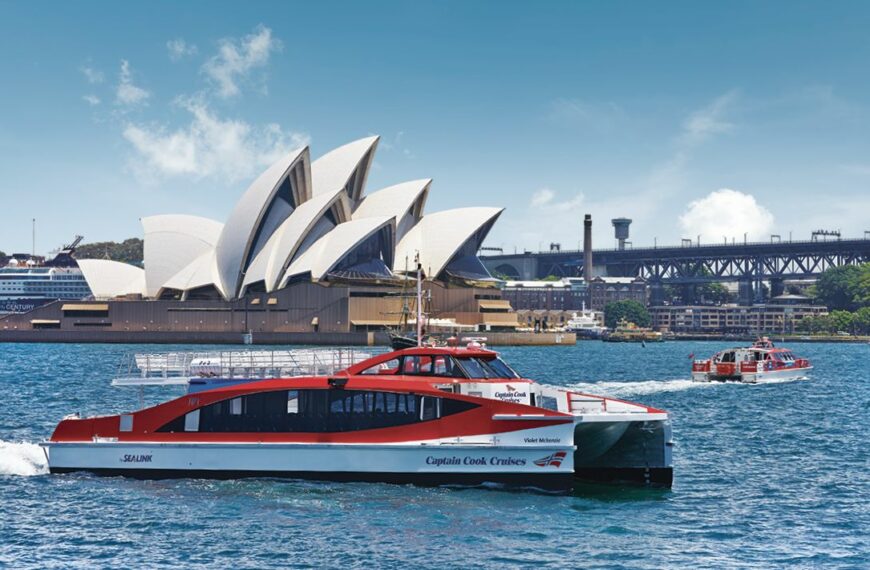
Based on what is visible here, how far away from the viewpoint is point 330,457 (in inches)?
966

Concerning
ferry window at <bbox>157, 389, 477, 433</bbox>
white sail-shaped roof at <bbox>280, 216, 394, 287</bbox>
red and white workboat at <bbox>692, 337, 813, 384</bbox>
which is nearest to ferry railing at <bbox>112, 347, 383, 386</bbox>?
ferry window at <bbox>157, 389, 477, 433</bbox>

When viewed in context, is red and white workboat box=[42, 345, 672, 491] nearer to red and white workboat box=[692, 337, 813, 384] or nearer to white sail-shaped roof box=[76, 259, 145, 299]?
red and white workboat box=[692, 337, 813, 384]

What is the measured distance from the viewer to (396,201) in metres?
132

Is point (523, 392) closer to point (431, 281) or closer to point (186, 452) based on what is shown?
point (186, 452)

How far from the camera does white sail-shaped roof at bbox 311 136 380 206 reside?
12450 centimetres

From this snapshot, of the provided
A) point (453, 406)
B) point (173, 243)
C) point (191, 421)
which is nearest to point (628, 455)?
point (453, 406)

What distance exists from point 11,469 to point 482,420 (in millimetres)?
12458

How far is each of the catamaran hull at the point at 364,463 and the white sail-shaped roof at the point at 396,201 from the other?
104197mm

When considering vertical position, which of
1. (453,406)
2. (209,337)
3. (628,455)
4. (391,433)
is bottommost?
(628,455)

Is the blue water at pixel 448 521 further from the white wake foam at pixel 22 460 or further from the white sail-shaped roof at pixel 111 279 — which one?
the white sail-shaped roof at pixel 111 279

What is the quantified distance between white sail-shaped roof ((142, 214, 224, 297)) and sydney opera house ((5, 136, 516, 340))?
0.13 meters

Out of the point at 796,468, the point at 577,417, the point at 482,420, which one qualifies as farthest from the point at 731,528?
the point at 796,468

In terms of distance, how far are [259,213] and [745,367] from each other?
6968 centimetres

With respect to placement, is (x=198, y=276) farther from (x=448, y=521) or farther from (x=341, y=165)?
(x=448, y=521)
